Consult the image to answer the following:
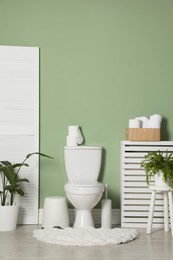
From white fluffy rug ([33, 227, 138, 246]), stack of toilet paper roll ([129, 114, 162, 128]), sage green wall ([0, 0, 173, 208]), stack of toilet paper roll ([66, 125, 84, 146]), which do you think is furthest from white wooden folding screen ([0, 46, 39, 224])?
stack of toilet paper roll ([129, 114, 162, 128])

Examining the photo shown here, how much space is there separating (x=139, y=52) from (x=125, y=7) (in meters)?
0.53

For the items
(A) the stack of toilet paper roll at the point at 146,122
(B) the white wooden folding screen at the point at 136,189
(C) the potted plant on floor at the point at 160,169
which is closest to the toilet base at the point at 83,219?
(B) the white wooden folding screen at the point at 136,189

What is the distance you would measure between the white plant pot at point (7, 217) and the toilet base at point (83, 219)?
0.61m

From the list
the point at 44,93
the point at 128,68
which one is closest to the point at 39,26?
the point at 44,93

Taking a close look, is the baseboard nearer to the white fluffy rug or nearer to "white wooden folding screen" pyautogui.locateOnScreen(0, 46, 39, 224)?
"white wooden folding screen" pyautogui.locateOnScreen(0, 46, 39, 224)

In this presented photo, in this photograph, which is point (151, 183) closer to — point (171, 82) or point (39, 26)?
point (171, 82)

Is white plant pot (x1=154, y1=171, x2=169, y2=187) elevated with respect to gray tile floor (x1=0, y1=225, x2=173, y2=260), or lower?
elevated

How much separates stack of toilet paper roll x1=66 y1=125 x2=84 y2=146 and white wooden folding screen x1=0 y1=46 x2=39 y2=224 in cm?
35

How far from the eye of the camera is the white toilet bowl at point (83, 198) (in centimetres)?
366

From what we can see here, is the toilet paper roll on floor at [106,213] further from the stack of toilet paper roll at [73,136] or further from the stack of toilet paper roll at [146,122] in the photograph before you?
the stack of toilet paper roll at [146,122]

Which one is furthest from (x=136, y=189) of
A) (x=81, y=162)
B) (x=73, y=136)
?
(x=73, y=136)

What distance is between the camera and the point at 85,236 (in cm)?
335

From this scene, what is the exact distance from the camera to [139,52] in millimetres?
4340

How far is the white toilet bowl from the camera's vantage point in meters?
3.66
